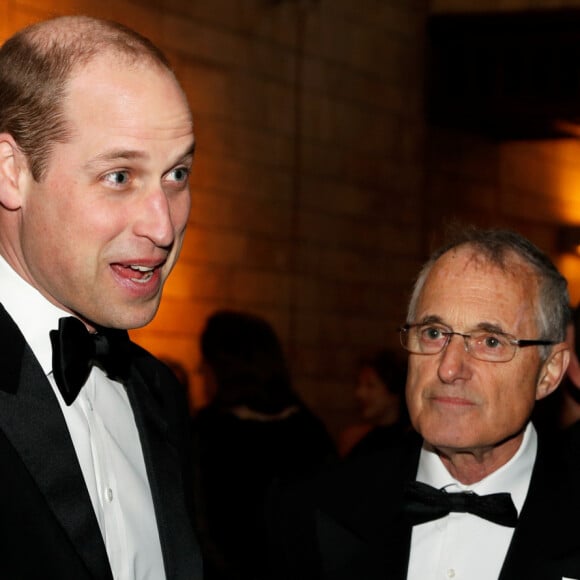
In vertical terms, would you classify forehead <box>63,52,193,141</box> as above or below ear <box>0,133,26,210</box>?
above

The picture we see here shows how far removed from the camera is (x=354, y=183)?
8.83 m

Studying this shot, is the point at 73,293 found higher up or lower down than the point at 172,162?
lower down

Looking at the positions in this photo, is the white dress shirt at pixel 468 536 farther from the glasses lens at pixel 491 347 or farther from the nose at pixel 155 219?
the nose at pixel 155 219

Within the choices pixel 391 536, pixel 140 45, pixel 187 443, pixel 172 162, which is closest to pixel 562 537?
pixel 391 536

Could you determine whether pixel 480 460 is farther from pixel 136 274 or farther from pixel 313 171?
pixel 313 171

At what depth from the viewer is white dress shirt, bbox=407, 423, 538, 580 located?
8.57 ft

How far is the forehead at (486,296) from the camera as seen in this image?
8.62 ft

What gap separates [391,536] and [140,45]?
130cm

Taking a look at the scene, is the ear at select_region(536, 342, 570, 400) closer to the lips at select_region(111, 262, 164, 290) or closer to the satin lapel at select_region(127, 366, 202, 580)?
the satin lapel at select_region(127, 366, 202, 580)

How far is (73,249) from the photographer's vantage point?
1.92 metres

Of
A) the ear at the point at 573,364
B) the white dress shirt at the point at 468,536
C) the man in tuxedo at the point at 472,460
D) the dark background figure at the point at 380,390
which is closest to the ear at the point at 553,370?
the man in tuxedo at the point at 472,460

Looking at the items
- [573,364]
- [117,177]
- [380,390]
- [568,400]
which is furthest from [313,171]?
[117,177]

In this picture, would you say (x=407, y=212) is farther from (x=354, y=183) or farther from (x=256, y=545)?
(x=256, y=545)

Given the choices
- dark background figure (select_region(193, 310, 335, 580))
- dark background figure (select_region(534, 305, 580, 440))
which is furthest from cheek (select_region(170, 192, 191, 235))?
dark background figure (select_region(193, 310, 335, 580))
